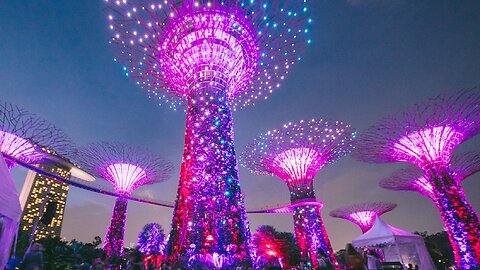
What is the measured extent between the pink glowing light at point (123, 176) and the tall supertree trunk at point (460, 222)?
2727 centimetres

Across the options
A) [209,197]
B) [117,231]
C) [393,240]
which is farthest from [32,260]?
[117,231]

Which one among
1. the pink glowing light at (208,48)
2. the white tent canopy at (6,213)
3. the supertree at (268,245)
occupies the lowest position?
the white tent canopy at (6,213)

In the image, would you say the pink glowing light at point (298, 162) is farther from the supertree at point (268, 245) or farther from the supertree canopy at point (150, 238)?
the supertree canopy at point (150, 238)

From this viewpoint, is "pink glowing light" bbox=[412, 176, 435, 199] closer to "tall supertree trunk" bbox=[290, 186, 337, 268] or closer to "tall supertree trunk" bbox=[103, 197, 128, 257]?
"tall supertree trunk" bbox=[290, 186, 337, 268]

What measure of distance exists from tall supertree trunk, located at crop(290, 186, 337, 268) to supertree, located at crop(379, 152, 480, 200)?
11.1 m

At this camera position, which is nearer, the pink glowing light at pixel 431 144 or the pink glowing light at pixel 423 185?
the pink glowing light at pixel 431 144

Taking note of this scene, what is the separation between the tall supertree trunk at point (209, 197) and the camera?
1171 centimetres

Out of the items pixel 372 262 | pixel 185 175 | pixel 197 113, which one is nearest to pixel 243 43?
pixel 197 113

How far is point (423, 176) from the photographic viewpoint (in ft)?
92.1

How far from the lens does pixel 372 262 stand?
1016 cm

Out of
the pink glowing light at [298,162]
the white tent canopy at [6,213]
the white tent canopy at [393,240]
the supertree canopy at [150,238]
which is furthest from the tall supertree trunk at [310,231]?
the supertree canopy at [150,238]

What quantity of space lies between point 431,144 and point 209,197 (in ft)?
55.5

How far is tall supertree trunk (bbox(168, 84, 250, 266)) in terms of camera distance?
461 inches

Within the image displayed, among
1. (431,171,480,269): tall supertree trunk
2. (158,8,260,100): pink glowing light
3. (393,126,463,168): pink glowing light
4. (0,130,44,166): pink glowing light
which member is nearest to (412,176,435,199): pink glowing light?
(393,126,463,168): pink glowing light
